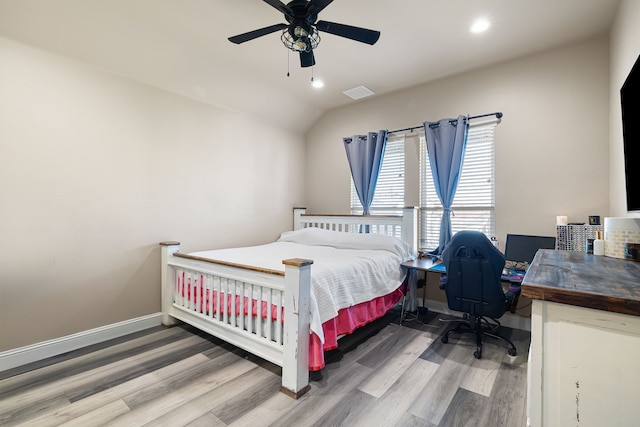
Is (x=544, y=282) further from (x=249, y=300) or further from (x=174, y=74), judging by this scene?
(x=174, y=74)

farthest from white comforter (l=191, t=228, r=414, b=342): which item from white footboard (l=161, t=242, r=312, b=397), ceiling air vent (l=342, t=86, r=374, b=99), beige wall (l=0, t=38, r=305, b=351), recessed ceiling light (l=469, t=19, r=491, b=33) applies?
recessed ceiling light (l=469, t=19, r=491, b=33)

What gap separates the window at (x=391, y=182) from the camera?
394 cm

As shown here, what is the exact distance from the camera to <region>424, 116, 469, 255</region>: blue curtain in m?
3.30

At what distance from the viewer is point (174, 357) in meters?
2.44

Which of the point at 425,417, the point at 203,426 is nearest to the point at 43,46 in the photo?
the point at 203,426

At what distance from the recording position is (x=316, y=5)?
6.19 feet

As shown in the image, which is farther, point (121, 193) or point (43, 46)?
point (121, 193)

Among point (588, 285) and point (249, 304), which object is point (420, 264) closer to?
point (249, 304)

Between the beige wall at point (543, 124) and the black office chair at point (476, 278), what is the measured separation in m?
1.01

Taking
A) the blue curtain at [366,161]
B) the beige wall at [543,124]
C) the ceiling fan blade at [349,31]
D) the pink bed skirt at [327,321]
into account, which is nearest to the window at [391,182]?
the blue curtain at [366,161]

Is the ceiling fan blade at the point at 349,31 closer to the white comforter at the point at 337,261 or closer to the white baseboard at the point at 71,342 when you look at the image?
the white comforter at the point at 337,261

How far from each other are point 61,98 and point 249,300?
2.38m

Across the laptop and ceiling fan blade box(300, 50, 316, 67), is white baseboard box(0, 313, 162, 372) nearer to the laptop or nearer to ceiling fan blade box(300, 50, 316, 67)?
ceiling fan blade box(300, 50, 316, 67)

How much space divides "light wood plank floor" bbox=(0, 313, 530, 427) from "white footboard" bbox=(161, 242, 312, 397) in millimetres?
203
